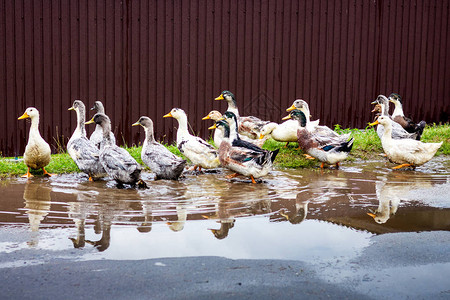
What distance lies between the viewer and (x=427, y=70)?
1283 cm

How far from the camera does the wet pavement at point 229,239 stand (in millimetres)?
3744

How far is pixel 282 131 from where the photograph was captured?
29.5 ft

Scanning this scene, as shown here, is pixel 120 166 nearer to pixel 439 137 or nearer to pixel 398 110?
pixel 398 110

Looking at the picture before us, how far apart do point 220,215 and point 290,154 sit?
12.3ft

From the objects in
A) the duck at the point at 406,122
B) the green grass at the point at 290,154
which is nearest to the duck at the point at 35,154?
the green grass at the point at 290,154

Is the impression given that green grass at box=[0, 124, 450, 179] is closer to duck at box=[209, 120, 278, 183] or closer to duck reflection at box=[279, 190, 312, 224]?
duck at box=[209, 120, 278, 183]

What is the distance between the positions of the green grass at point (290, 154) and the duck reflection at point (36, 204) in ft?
2.76

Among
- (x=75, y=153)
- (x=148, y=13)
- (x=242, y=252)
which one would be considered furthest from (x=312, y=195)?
(x=148, y=13)

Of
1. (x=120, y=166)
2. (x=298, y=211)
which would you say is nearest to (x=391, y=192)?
(x=298, y=211)

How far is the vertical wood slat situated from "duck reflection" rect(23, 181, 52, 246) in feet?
11.2

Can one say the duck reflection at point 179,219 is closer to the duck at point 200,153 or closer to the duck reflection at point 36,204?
the duck reflection at point 36,204

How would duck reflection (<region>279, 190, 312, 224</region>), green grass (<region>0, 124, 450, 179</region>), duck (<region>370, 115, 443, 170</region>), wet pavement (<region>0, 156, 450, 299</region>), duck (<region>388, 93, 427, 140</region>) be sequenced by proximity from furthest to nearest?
duck (<region>388, 93, 427, 140</region>) → duck (<region>370, 115, 443, 170</region>) → green grass (<region>0, 124, 450, 179</region>) → duck reflection (<region>279, 190, 312, 224</region>) → wet pavement (<region>0, 156, 450, 299</region>)

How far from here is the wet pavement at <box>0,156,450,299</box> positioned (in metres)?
3.74

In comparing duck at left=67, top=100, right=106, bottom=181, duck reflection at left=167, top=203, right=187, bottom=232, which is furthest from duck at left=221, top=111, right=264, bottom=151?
duck reflection at left=167, top=203, right=187, bottom=232
